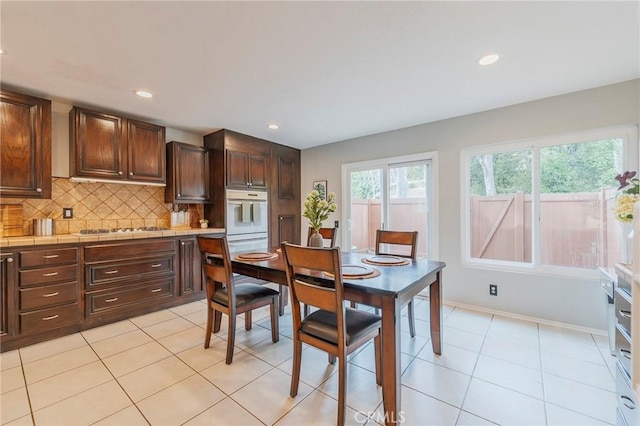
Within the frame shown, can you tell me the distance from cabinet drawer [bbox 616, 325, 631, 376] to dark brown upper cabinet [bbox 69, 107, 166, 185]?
4166 millimetres

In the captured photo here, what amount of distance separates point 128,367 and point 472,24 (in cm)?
334

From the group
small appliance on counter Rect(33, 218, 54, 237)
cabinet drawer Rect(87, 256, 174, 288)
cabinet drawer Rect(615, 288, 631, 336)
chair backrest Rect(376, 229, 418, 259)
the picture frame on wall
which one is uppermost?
the picture frame on wall

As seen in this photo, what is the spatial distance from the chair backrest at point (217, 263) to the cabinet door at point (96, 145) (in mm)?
1713

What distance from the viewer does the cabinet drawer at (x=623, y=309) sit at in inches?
49.0

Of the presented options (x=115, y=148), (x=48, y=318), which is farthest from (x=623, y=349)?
(x=115, y=148)

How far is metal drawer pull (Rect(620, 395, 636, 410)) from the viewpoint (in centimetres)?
116

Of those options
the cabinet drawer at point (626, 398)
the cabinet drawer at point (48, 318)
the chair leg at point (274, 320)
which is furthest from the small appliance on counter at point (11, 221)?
the cabinet drawer at point (626, 398)

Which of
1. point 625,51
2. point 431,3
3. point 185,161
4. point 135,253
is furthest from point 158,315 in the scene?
point 625,51

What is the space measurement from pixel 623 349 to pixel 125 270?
12.8ft

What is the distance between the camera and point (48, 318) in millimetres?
2443

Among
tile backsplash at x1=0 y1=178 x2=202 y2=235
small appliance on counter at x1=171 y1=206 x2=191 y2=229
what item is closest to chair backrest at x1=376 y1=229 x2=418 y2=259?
small appliance on counter at x1=171 y1=206 x2=191 y2=229

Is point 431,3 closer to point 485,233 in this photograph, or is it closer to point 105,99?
point 485,233

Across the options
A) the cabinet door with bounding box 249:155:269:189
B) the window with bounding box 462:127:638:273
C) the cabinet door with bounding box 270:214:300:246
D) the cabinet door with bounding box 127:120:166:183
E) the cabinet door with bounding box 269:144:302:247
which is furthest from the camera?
the cabinet door with bounding box 270:214:300:246

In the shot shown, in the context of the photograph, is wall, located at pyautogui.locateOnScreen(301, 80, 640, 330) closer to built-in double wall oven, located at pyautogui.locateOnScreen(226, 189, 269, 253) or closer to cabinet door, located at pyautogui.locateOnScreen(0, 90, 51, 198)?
built-in double wall oven, located at pyautogui.locateOnScreen(226, 189, 269, 253)
